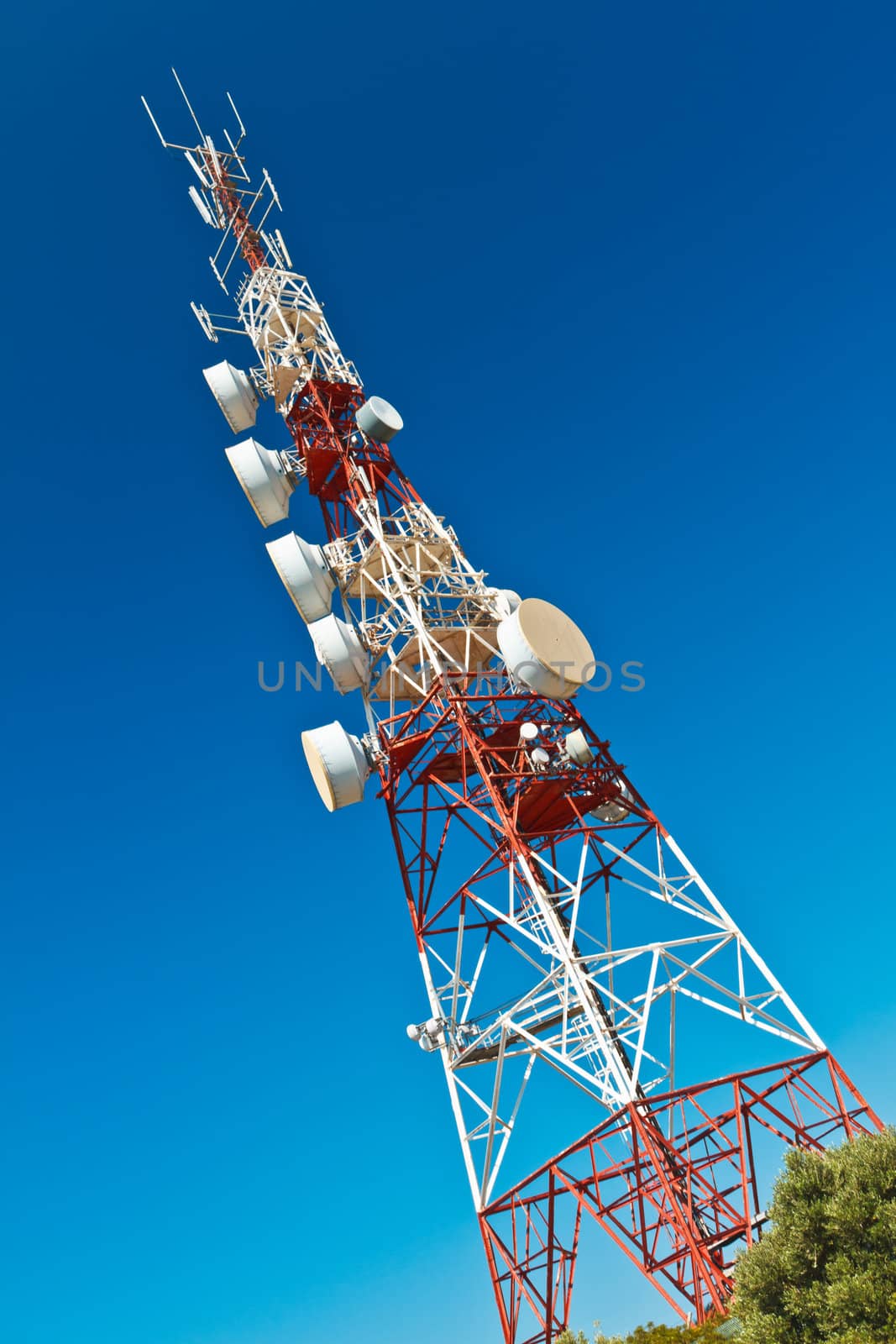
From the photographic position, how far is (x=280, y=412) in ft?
121

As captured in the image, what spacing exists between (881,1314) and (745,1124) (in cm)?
608

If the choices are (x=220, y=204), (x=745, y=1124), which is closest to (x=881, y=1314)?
(x=745, y=1124)

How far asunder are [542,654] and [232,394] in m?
17.1

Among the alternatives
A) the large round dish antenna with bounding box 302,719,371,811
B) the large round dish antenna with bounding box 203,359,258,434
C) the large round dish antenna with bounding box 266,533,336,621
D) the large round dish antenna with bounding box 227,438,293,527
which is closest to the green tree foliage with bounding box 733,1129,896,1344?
the large round dish antenna with bounding box 302,719,371,811

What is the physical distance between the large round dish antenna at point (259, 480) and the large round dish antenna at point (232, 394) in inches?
124

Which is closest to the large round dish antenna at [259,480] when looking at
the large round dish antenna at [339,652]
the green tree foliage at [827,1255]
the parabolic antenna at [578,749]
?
the large round dish antenna at [339,652]

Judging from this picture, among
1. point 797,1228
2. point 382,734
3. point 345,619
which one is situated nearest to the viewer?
point 797,1228

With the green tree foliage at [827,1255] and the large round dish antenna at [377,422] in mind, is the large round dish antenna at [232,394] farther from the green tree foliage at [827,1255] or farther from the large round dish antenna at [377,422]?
the green tree foliage at [827,1255]

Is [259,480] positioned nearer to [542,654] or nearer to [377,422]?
[377,422]

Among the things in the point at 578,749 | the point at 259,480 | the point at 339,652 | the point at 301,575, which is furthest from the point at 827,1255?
the point at 259,480

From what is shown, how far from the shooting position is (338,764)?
92.6 feet

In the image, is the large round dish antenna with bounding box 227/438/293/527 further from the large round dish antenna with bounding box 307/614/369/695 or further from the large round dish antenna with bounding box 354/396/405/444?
the large round dish antenna with bounding box 307/614/369/695

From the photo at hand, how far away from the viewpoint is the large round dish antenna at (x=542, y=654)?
26391 millimetres

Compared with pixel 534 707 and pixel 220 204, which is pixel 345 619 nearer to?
pixel 534 707
